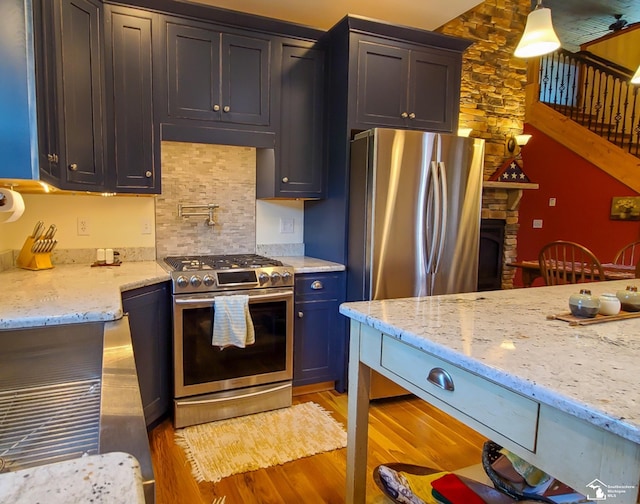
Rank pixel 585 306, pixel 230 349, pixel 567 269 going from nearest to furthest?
pixel 585 306, pixel 230 349, pixel 567 269

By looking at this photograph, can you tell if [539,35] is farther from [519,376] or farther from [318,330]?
[318,330]

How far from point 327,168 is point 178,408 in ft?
6.30

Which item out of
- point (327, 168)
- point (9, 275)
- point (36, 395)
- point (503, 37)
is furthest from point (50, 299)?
point (503, 37)

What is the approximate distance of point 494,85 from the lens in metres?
4.58

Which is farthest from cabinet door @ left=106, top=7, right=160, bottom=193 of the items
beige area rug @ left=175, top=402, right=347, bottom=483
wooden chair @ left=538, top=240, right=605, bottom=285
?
wooden chair @ left=538, top=240, right=605, bottom=285

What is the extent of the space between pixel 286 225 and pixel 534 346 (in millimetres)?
2555

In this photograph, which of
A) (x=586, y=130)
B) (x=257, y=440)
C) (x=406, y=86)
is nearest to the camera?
(x=257, y=440)

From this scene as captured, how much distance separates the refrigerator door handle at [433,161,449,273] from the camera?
9.61 feet

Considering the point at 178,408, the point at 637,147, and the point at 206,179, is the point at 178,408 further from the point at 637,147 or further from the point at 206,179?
the point at 637,147

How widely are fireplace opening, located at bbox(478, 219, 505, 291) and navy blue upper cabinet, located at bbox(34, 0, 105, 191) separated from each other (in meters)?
3.89

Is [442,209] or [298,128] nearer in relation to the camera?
[442,209]

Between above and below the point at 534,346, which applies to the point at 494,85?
above

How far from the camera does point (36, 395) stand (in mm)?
1275

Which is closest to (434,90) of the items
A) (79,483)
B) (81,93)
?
(81,93)
